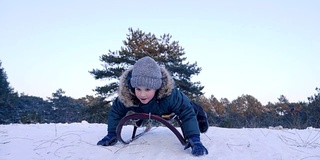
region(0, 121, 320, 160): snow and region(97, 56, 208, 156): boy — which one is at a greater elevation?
region(97, 56, 208, 156): boy

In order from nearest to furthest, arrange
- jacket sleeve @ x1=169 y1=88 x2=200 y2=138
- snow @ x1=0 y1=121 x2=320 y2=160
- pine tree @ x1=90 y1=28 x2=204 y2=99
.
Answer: snow @ x1=0 y1=121 x2=320 y2=160 < jacket sleeve @ x1=169 y1=88 x2=200 y2=138 < pine tree @ x1=90 y1=28 x2=204 y2=99

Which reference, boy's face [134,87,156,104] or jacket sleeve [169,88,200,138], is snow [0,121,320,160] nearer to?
jacket sleeve [169,88,200,138]

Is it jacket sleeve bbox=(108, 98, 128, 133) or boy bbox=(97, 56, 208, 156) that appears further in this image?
jacket sleeve bbox=(108, 98, 128, 133)

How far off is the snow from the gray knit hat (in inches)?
26.0

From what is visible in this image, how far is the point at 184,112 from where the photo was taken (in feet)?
11.5

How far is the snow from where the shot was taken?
3.28 m

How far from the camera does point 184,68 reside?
1923cm

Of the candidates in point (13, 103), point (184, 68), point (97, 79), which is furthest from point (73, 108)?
point (184, 68)

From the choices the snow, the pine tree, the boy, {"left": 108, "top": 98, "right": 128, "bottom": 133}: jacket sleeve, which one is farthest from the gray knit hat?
the pine tree

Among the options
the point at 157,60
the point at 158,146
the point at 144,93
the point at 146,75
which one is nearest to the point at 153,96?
the point at 144,93

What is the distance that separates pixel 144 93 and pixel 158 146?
60cm

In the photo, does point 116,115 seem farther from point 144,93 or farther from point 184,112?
point 184,112

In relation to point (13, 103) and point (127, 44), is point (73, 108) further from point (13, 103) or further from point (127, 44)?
point (127, 44)

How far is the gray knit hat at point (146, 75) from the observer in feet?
10.9
